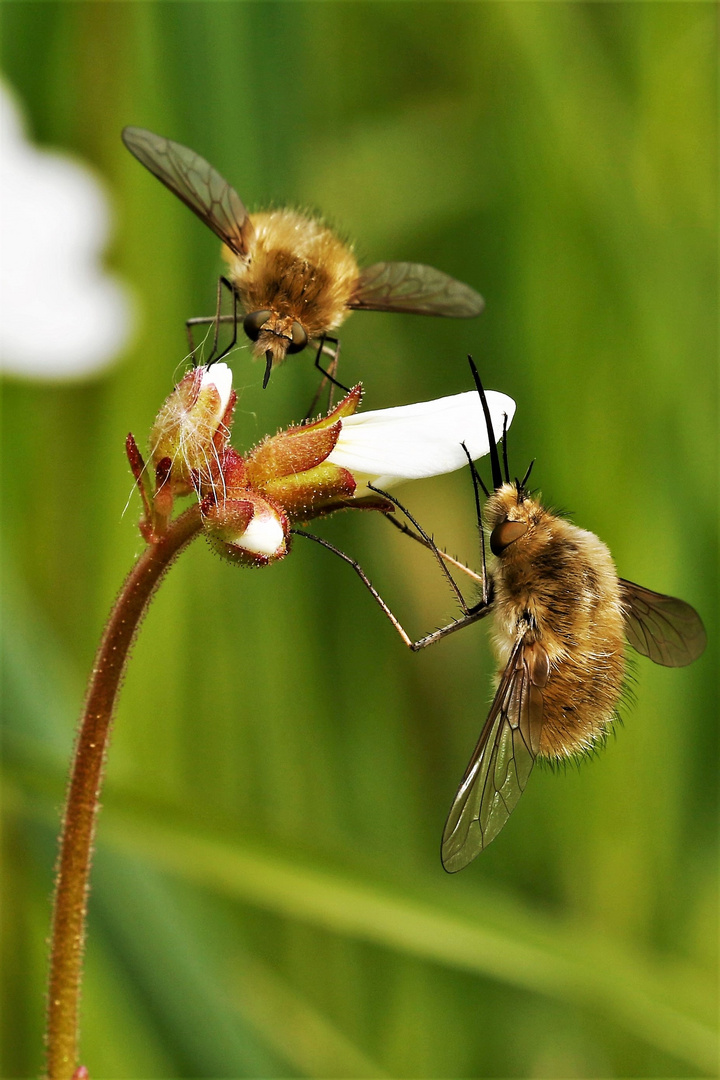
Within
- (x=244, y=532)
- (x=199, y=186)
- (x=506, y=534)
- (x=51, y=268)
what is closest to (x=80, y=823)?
(x=244, y=532)

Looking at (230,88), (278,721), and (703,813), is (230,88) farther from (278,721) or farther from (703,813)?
(703,813)

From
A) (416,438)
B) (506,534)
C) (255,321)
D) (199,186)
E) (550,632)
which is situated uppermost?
(199,186)

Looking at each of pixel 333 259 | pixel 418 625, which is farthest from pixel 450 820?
pixel 418 625

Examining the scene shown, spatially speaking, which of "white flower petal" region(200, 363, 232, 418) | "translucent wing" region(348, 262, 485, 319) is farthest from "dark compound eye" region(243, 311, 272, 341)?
"white flower petal" region(200, 363, 232, 418)

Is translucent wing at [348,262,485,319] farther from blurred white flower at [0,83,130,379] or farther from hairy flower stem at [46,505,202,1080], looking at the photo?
blurred white flower at [0,83,130,379]

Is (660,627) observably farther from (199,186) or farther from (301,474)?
(199,186)

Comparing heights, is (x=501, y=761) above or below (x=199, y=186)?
below

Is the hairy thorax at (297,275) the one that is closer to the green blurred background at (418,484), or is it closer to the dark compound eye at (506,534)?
the dark compound eye at (506,534)

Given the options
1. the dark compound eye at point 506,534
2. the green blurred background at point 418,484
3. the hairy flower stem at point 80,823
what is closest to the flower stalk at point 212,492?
the hairy flower stem at point 80,823
